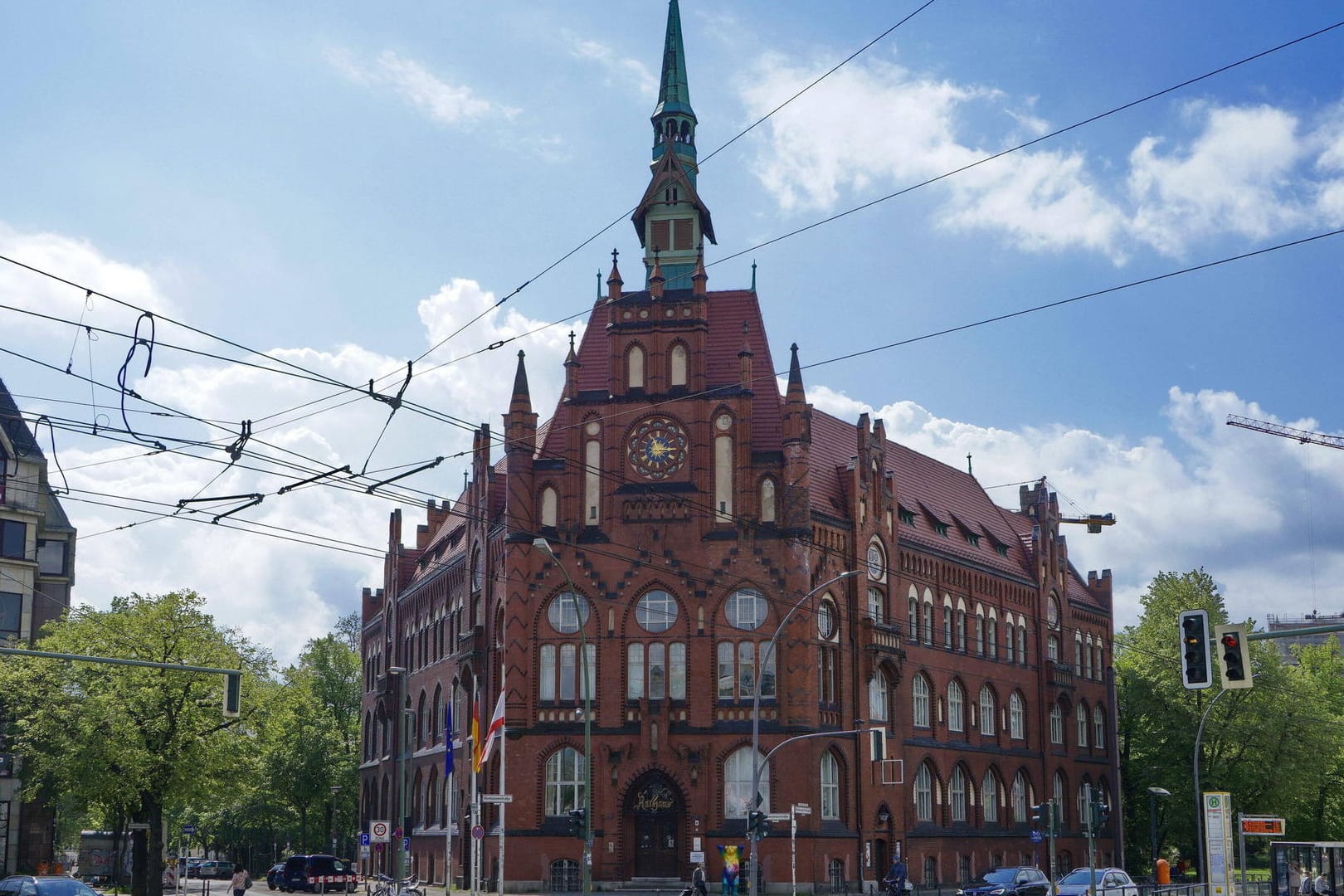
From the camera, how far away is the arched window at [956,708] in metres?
66.6

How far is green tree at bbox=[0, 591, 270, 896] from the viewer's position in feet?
175

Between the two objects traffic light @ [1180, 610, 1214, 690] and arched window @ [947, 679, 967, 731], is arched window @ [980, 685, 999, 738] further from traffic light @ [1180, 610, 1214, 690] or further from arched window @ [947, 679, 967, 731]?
traffic light @ [1180, 610, 1214, 690]

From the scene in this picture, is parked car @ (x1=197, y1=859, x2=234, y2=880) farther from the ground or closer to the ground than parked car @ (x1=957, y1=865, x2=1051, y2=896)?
closer to the ground

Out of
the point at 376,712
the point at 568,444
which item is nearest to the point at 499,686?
the point at 568,444

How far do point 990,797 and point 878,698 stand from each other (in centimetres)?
1124

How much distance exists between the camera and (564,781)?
55.6m

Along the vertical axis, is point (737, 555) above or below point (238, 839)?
above

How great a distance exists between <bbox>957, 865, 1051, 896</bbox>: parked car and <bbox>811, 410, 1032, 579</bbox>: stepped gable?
629 inches

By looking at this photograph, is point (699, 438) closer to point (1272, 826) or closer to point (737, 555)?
point (737, 555)

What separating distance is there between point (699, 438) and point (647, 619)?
7.09m

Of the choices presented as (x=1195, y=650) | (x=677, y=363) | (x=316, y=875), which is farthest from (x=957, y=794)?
(x=1195, y=650)

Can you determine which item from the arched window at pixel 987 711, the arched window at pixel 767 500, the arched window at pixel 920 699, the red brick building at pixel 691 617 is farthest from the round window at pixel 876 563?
the arched window at pixel 987 711

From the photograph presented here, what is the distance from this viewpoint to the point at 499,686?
59219 millimetres

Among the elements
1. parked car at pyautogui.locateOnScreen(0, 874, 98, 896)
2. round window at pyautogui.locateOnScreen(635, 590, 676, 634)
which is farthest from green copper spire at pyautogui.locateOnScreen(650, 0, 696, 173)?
parked car at pyautogui.locateOnScreen(0, 874, 98, 896)
